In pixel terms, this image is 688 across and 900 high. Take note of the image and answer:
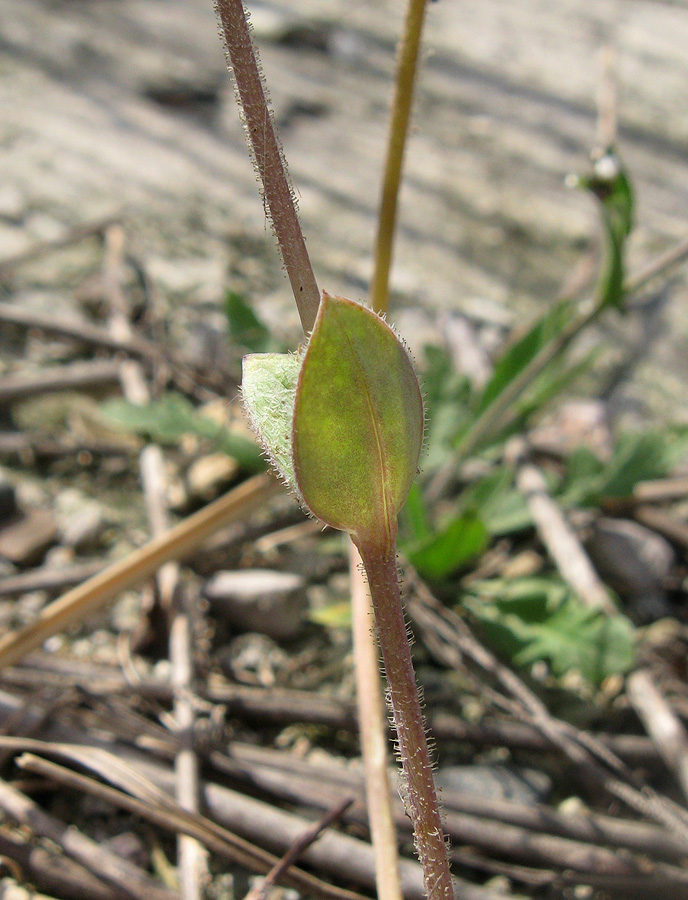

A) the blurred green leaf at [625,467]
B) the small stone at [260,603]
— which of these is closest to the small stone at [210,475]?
the small stone at [260,603]

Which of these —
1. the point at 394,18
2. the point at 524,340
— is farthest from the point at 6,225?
the point at 394,18

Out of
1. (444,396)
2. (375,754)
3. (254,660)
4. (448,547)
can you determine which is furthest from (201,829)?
(444,396)

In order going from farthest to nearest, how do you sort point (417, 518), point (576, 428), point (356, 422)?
1. point (576, 428)
2. point (417, 518)
3. point (356, 422)

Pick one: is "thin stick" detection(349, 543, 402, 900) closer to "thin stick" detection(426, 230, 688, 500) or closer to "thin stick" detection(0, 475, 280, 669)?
"thin stick" detection(0, 475, 280, 669)

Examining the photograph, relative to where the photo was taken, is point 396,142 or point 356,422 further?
point 396,142

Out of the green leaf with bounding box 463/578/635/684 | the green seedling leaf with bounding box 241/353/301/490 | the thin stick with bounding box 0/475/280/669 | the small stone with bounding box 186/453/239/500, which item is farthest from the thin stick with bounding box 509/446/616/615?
the green seedling leaf with bounding box 241/353/301/490

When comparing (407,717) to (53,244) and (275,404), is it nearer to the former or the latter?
(275,404)

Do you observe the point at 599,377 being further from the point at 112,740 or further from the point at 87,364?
the point at 112,740
